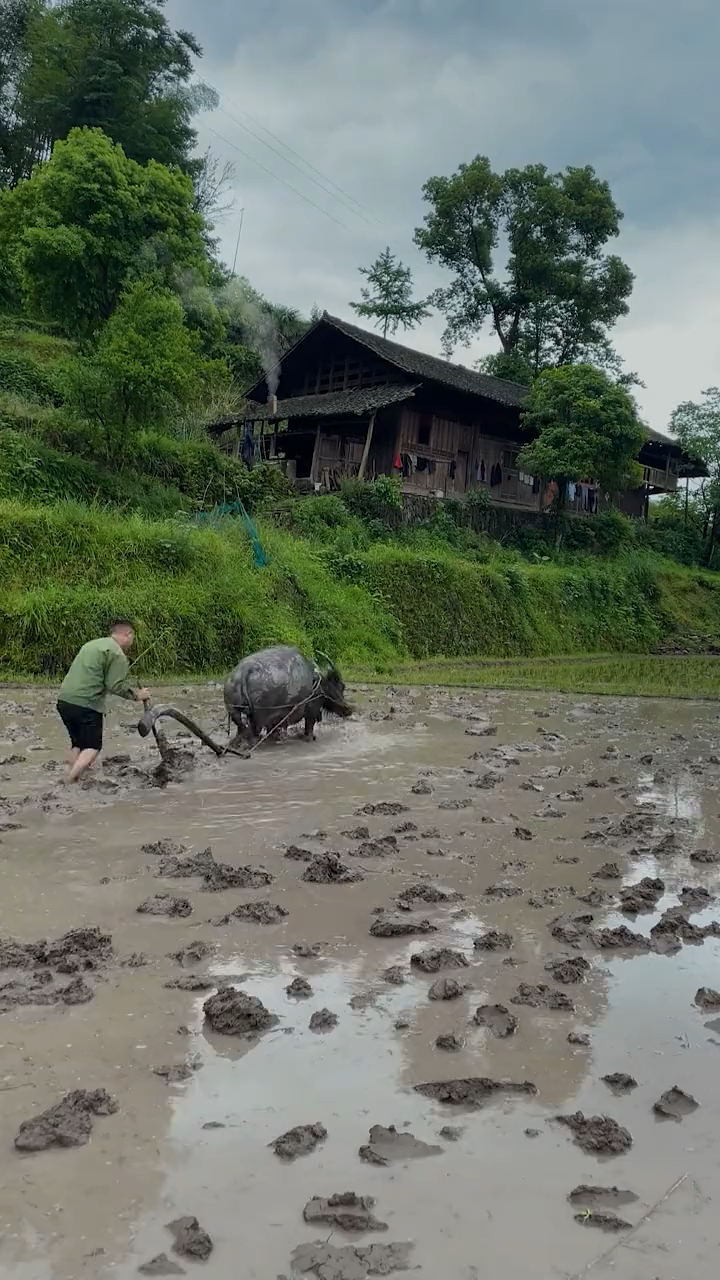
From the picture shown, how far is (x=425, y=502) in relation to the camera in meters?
25.9

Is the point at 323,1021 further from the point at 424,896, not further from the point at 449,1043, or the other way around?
the point at 424,896

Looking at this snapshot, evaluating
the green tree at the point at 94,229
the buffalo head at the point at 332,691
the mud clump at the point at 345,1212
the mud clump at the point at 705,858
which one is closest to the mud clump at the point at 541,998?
the mud clump at the point at 345,1212

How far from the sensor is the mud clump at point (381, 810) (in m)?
7.04

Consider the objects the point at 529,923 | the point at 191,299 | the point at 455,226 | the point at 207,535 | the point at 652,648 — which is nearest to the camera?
the point at 529,923

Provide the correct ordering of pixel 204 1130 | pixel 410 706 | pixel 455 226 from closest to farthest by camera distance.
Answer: pixel 204 1130 → pixel 410 706 → pixel 455 226

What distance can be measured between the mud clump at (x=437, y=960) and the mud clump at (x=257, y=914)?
0.81 m

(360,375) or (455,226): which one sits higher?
(455,226)

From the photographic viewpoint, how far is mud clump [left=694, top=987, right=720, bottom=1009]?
402 cm

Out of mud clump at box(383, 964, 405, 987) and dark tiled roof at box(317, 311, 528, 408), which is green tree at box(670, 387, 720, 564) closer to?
dark tiled roof at box(317, 311, 528, 408)

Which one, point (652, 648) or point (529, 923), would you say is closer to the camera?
point (529, 923)

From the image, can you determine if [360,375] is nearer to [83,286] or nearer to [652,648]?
[83,286]

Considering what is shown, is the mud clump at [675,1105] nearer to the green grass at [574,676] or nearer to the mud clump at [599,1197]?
the mud clump at [599,1197]

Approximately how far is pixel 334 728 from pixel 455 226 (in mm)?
38461

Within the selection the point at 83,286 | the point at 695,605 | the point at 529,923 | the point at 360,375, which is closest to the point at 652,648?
the point at 695,605
